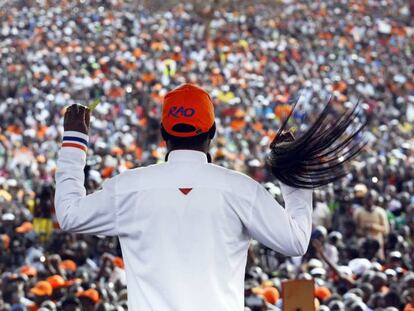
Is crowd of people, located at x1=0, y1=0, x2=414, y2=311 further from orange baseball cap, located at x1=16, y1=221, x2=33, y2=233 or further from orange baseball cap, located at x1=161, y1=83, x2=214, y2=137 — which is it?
orange baseball cap, located at x1=161, y1=83, x2=214, y2=137

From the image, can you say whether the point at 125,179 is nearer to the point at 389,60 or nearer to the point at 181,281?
the point at 181,281

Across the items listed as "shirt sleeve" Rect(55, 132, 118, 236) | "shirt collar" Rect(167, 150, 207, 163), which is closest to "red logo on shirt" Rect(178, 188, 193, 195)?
"shirt collar" Rect(167, 150, 207, 163)

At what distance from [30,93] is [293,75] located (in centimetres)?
669

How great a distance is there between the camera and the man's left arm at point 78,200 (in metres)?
3.60

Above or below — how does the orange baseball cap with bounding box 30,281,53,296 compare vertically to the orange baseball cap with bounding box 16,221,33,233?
below

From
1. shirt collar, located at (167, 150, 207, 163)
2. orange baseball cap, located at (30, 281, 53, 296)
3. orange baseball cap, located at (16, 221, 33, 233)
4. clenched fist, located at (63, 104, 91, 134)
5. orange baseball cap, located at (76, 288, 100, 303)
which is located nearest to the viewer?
shirt collar, located at (167, 150, 207, 163)

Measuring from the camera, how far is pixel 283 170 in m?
3.70

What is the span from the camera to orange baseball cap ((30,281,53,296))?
10.1 metres

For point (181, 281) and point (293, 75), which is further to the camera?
point (293, 75)

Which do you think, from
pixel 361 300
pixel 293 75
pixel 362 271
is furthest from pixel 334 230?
pixel 293 75

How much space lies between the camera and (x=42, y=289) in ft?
33.4

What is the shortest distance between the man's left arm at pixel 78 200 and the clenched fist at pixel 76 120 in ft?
0.15

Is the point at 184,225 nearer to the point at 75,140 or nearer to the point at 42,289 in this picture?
the point at 75,140

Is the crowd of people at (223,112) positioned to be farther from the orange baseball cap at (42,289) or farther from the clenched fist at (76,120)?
the clenched fist at (76,120)
